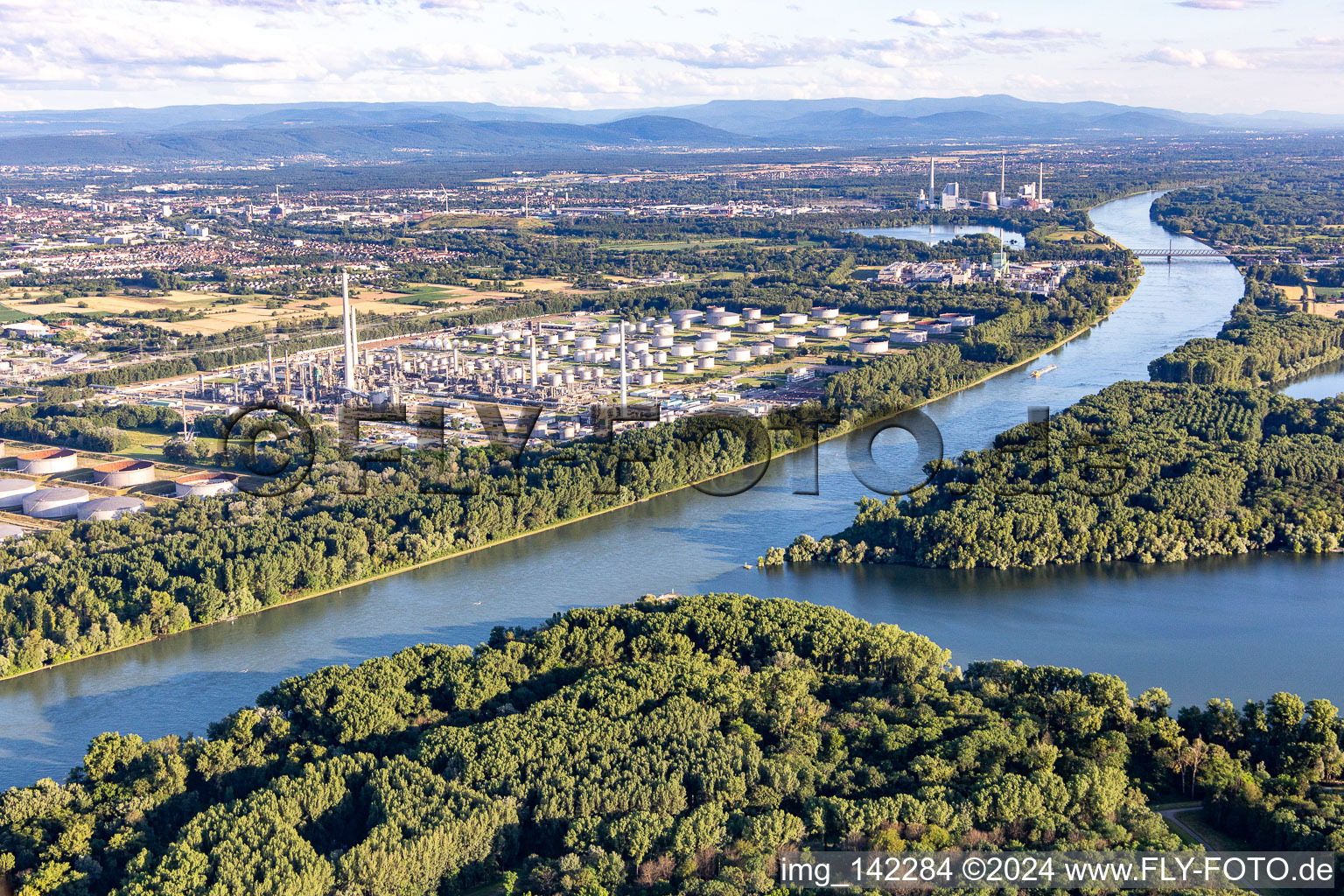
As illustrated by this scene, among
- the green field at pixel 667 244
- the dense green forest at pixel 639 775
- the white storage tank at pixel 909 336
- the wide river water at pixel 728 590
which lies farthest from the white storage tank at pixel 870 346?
the green field at pixel 667 244

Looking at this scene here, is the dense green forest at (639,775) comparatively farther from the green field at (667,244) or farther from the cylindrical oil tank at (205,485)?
the green field at (667,244)

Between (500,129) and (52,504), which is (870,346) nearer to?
(52,504)

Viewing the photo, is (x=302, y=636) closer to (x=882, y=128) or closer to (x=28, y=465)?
(x=28, y=465)


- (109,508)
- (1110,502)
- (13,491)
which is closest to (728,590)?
(1110,502)

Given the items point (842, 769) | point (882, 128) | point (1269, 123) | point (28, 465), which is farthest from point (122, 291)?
point (1269, 123)

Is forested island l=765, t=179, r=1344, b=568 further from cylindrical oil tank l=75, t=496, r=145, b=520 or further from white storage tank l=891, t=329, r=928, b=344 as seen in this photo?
white storage tank l=891, t=329, r=928, b=344

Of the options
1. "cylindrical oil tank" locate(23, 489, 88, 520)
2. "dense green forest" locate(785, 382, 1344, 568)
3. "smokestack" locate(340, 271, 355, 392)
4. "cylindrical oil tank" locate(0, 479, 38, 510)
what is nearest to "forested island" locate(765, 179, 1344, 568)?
"dense green forest" locate(785, 382, 1344, 568)
